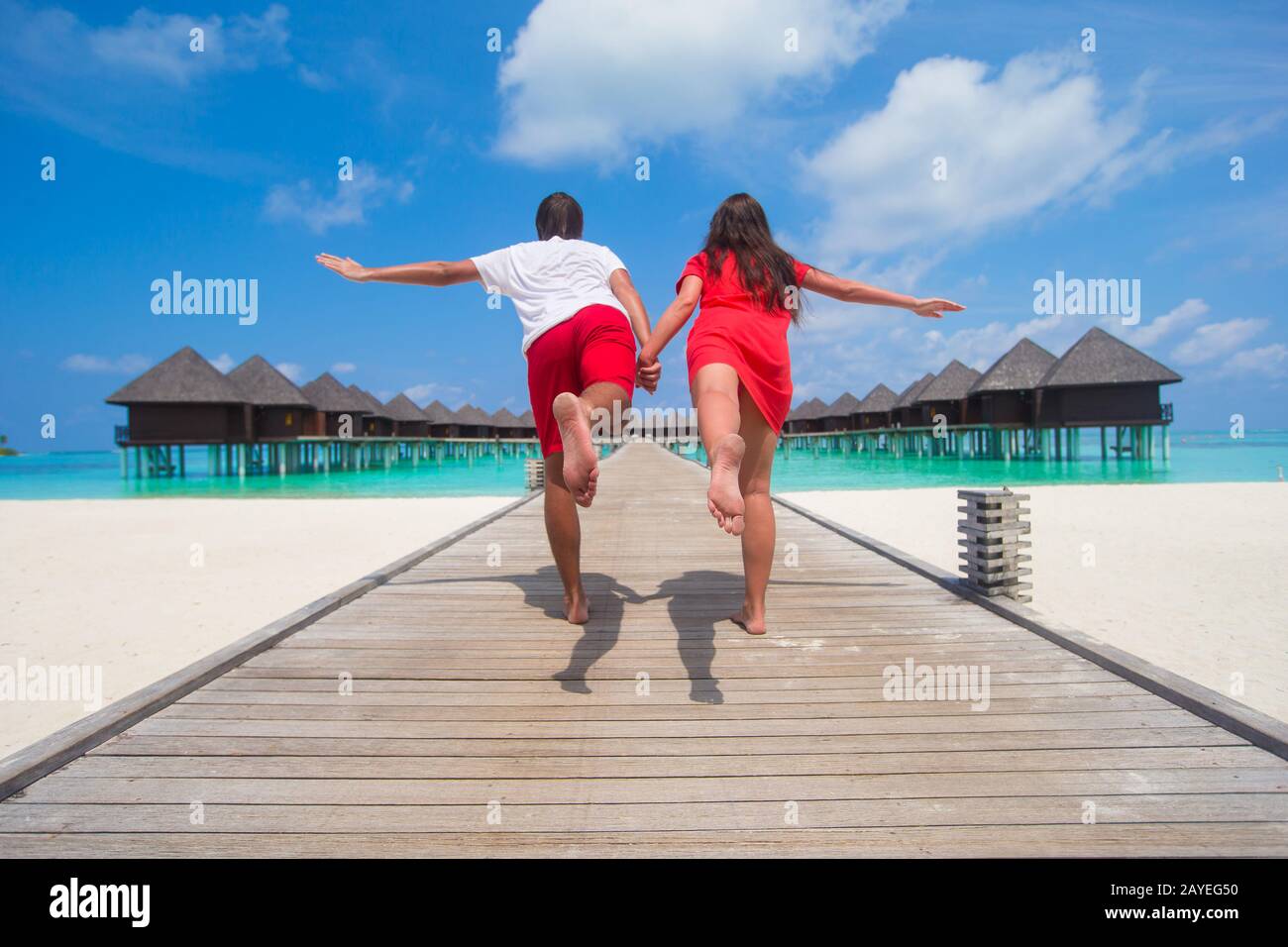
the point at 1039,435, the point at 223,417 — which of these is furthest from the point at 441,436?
the point at 1039,435

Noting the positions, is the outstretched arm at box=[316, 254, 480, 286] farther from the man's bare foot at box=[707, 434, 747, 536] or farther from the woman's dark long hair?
the man's bare foot at box=[707, 434, 747, 536]

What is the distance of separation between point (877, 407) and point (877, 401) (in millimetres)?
696

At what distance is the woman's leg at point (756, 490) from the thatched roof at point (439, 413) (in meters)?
58.6

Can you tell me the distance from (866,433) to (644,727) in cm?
5883

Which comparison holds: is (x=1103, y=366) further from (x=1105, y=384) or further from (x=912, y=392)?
(x=912, y=392)

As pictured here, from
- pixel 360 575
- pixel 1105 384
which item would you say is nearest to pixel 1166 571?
pixel 360 575

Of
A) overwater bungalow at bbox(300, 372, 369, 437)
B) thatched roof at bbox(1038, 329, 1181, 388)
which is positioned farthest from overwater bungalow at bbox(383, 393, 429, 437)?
thatched roof at bbox(1038, 329, 1181, 388)

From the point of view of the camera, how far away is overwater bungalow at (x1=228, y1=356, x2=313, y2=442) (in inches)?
1363

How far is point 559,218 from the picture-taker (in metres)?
2.92

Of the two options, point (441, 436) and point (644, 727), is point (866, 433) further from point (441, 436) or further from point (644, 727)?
point (644, 727)

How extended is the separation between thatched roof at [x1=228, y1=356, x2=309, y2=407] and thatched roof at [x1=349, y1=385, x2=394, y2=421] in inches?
346

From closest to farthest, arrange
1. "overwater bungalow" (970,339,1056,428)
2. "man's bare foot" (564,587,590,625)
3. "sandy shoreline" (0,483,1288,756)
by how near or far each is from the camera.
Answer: "man's bare foot" (564,587,590,625), "sandy shoreline" (0,483,1288,756), "overwater bungalow" (970,339,1056,428)

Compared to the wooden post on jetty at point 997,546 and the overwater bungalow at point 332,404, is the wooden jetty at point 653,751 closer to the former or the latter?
the wooden post on jetty at point 997,546
